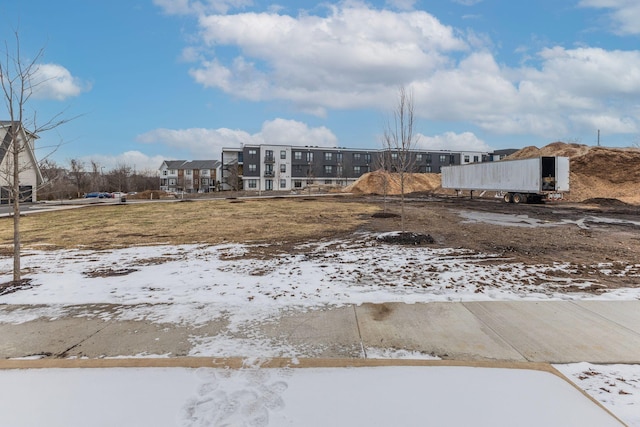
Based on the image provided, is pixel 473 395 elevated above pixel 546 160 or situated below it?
below

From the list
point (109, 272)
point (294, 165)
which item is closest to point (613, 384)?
point (109, 272)

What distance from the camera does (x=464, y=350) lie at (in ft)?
13.6

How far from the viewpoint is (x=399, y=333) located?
4.62m

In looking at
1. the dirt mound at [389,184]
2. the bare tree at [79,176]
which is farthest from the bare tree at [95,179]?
the dirt mound at [389,184]

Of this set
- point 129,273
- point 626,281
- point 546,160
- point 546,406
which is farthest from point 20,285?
point 546,160

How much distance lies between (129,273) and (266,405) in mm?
5954

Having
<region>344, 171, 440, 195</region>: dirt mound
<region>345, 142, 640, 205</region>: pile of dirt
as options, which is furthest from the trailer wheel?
<region>344, 171, 440, 195</region>: dirt mound

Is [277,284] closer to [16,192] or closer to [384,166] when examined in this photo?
[16,192]

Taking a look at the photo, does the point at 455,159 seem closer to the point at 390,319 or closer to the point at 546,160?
the point at 546,160

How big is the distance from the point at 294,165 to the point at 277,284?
262ft

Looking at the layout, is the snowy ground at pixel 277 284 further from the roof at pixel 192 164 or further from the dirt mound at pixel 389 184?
the roof at pixel 192 164

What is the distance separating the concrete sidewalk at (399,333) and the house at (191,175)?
9599 cm

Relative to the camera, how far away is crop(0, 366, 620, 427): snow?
2893 mm

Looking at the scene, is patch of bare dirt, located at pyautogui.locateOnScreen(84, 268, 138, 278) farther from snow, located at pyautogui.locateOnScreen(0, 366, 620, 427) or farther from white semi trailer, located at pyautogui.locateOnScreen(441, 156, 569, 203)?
white semi trailer, located at pyautogui.locateOnScreen(441, 156, 569, 203)
